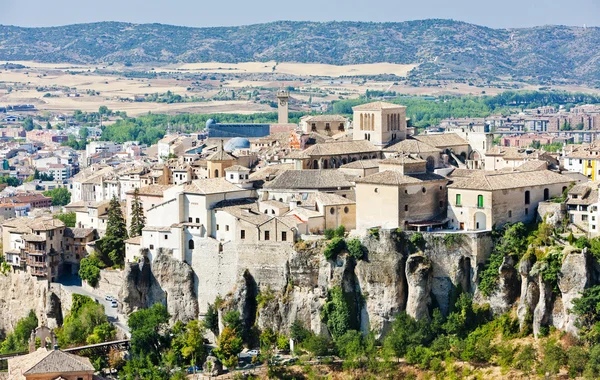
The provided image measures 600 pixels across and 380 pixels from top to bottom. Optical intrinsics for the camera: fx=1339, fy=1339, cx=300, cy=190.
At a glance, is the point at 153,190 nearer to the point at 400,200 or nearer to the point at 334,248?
the point at 334,248

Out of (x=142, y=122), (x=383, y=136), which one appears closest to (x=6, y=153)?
(x=142, y=122)

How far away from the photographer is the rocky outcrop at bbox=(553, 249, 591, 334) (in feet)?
165

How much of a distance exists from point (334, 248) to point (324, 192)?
15.2 ft

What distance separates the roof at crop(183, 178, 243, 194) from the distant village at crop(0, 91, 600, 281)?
0.24 ft

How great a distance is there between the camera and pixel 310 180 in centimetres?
5969

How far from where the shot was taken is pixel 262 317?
2213 inches

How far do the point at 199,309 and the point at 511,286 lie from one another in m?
14.2

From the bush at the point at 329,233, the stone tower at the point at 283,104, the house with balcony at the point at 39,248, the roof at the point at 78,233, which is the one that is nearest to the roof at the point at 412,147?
the bush at the point at 329,233

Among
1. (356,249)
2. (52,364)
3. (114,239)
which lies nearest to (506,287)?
(356,249)

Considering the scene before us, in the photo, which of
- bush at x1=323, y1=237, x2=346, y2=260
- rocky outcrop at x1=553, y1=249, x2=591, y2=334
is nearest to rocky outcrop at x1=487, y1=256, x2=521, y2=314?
rocky outcrop at x1=553, y1=249, x2=591, y2=334

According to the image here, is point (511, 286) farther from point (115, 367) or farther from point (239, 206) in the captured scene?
point (115, 367)

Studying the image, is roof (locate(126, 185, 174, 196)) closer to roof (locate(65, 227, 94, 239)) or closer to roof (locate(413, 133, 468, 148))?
roof (locate(65, 227, 94, 239))

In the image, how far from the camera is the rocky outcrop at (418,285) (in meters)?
53.4

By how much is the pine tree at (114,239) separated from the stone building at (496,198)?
55.2 ft
